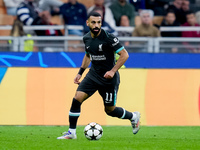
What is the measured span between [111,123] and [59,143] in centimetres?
421

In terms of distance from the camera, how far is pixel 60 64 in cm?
1584

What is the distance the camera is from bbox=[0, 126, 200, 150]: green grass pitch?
7.98m

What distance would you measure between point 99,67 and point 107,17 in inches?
303

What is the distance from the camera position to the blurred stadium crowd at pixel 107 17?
15.8 m

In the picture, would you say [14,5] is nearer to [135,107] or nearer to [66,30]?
[66,30]

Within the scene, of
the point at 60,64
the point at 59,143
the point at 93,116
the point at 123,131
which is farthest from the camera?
the point at 60,64

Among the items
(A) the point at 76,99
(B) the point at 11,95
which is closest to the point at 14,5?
(B) the point at 11,95

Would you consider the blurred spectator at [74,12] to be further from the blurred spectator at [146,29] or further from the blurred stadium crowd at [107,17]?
the blurred spectator at [146,29]

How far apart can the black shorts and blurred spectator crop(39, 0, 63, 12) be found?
8.41m

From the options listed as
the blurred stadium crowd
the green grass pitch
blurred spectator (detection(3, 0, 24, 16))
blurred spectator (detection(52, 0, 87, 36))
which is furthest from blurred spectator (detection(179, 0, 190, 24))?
the green grass pitch

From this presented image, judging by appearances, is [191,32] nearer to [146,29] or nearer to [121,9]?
[146,29]

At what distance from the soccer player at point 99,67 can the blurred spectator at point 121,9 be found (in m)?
7.68

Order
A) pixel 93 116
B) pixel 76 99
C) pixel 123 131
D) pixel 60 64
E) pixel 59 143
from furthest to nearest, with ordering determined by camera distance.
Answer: pixel 60 64, pixel 93 116, pixel 123 131, pixel 76 99, pixel 59 143

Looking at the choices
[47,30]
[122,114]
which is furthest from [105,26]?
[122,114]
